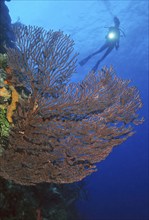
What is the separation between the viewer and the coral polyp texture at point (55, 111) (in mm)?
3955

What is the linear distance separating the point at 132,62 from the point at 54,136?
113ft

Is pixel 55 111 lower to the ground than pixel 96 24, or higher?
lower

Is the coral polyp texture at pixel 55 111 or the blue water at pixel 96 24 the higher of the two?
the blue water at pixel 96 24

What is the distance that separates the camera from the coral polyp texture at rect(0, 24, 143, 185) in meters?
3.96

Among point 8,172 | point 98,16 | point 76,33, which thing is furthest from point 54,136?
point 76,33

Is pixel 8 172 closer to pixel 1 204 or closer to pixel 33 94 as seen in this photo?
pixel 1 204

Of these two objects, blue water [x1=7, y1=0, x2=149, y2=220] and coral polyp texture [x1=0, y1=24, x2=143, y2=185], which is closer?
coral polyp texture [x1=0, y1=24, x2=143, y2=185]

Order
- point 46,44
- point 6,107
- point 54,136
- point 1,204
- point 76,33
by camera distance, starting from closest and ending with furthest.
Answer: point 46,44 → point 54,136 → point 6,107 → point 1,204 → point 76,33

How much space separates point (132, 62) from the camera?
3659 centimetres

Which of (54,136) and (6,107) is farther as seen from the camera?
(6,107)

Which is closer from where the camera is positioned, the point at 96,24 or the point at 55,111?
the point at 55,111

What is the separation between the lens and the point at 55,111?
13.6 ft

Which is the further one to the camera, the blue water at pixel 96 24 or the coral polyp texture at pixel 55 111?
the blue water at pixel 96 24

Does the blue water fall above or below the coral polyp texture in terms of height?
above
